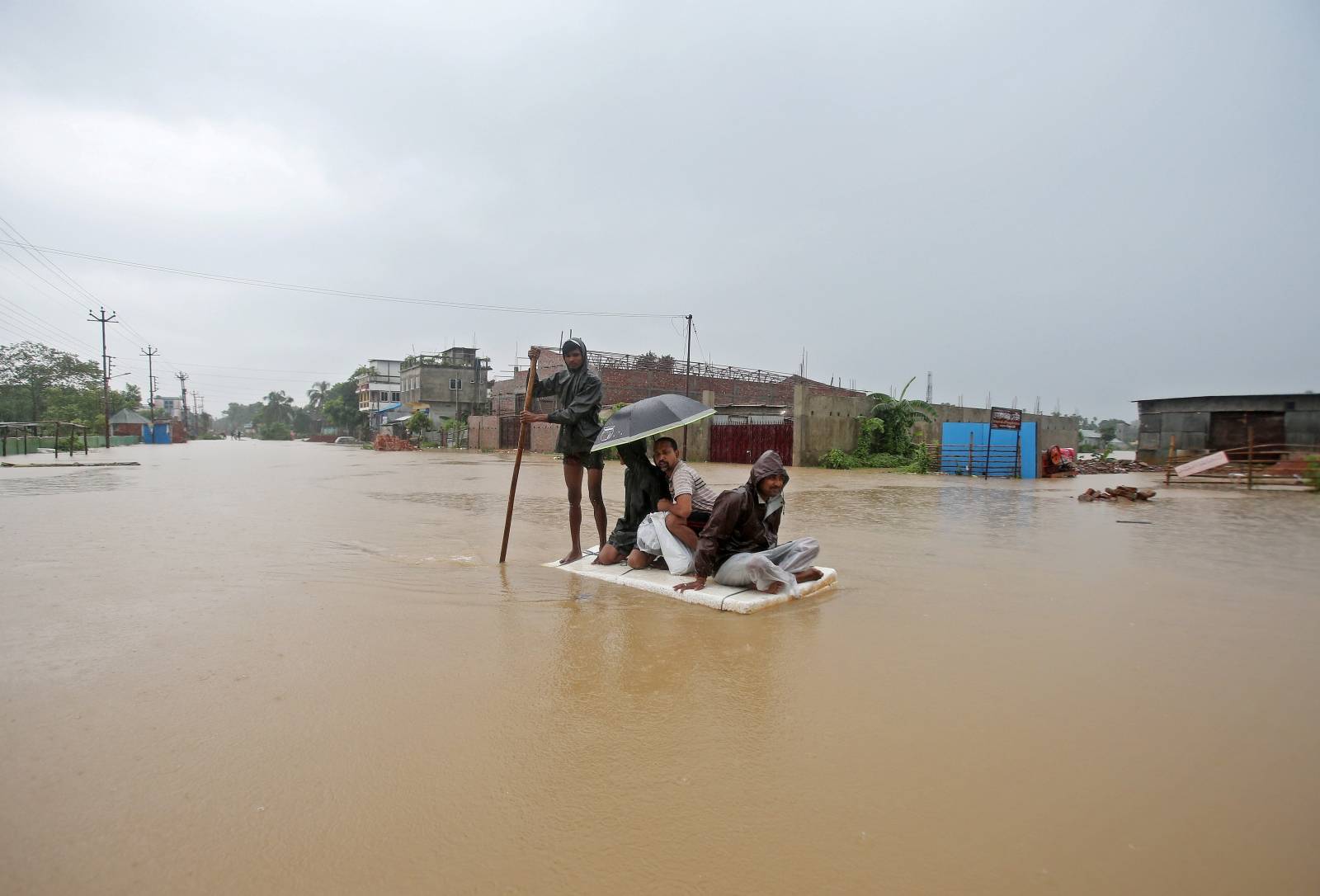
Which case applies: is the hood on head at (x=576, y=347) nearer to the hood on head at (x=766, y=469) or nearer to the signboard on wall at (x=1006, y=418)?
the hood on head at (x=766, y=469)

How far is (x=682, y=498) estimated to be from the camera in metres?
4.64

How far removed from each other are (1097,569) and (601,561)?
421cm

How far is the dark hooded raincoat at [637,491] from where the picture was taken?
16.8 ft

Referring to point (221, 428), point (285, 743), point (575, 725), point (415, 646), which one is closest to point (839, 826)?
point (575, 725)

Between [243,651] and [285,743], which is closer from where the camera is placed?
[285,743]

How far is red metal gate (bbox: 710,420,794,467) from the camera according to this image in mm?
22594

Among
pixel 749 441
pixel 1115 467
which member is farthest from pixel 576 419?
pixel 1115 467

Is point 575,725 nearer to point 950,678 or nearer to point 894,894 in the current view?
point 894,894

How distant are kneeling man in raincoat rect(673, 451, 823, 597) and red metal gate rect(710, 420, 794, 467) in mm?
17329

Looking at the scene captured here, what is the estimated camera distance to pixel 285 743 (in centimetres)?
242

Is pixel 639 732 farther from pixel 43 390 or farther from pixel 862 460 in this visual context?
pixel 43 390

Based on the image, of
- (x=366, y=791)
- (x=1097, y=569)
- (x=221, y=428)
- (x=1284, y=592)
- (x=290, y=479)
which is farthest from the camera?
(x=221, y=428)

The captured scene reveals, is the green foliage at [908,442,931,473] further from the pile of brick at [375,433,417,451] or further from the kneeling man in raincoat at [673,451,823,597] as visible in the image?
the pile of brick at [375,433,417,451]

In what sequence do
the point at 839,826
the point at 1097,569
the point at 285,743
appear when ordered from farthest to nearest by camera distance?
the point at 1097,569
the point at 285,743
the point at 839,826
